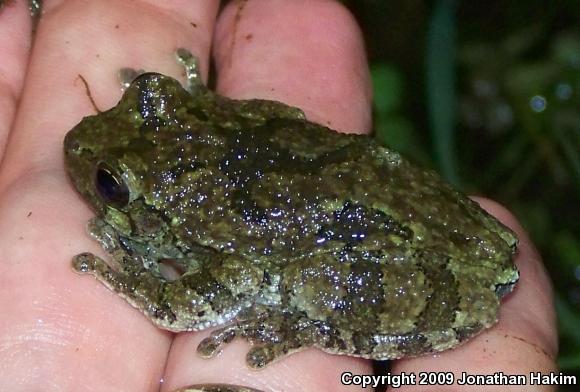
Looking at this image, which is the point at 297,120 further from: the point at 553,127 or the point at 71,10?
the point at 553,127

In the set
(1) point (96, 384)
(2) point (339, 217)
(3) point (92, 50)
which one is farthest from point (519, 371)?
(3) point (92, 50)

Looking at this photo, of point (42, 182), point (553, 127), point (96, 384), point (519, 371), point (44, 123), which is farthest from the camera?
point (553, 127)

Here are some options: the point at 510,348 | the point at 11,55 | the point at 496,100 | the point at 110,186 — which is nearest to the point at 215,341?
the point at 110,186

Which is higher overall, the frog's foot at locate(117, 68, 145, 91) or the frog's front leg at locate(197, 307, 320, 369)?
the frog's foot at locate(117, 68, 145, 91)

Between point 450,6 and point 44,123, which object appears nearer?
point 44,123

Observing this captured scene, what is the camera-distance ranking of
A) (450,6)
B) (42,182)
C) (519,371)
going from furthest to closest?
(450,6) < (42,182) < (519,371)

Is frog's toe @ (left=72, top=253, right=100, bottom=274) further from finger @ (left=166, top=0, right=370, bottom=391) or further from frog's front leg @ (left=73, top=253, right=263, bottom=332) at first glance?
finger @ (left=166, top=0, right=370, bottom=391)

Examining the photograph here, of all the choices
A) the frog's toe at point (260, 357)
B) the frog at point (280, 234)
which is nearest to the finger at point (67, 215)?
the frog at point (280, 234)

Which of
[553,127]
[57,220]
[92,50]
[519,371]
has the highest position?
[92,50]

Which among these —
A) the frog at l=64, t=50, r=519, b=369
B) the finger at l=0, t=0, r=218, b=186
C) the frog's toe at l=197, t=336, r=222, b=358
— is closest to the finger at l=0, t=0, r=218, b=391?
the finger at l=0, t=0, r=218, b=186
